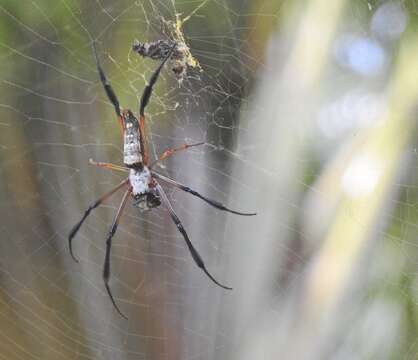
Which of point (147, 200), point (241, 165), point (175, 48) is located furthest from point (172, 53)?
point (147, 200)

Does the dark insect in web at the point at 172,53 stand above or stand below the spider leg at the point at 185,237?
above

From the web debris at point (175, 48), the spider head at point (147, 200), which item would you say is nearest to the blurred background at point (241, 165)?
the web debris at point (175, 48)

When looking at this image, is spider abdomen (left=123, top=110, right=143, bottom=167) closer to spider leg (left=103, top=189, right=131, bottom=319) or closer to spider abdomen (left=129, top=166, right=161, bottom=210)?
spider abdomen (left=129, top=166, right=161, bottom=210)

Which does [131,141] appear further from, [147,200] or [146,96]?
[147,200]

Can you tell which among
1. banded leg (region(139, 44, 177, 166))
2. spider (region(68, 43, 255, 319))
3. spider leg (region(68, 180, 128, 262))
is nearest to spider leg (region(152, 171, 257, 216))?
spider (region(68, 43, 255, 319))

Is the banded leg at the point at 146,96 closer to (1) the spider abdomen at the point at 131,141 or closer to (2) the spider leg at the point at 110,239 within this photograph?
(1) the spider abdomen at the point at 131,141

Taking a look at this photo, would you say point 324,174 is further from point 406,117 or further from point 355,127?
point 406,117
